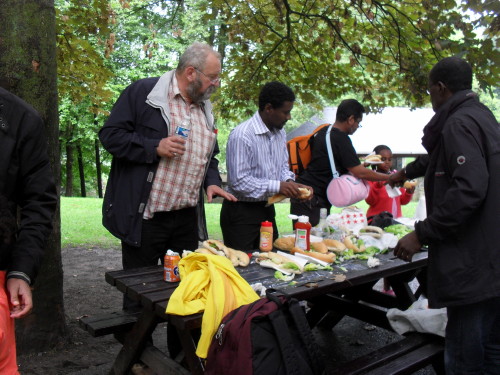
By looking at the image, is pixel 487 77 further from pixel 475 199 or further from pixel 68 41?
pixel 68 41

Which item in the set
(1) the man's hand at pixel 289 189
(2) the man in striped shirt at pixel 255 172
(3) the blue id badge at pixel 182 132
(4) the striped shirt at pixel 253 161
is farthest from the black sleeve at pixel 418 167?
(3) the blue id badge at pixel 182 132

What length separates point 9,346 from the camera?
64.6 inches

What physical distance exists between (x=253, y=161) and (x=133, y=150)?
124 centimetres

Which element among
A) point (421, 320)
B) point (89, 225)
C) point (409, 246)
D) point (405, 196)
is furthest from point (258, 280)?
point (89, 225)

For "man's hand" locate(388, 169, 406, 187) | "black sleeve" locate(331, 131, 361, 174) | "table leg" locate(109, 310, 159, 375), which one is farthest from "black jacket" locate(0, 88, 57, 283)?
"man's hand" locate(388, 169, 406, 187)

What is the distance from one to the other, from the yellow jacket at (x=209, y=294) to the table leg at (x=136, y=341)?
286mm

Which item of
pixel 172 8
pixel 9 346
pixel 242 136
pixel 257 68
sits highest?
pixel 172 8

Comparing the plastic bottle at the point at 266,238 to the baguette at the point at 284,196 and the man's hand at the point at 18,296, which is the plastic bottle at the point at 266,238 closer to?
the baguette at the point at 284,196

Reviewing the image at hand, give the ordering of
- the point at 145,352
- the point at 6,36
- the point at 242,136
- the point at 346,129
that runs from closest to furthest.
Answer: the point at 145,352 < the point at 6,36 < the point at 242,136 < the point at 346,129

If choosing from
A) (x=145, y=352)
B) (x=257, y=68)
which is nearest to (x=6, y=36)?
(x=145, y=352)

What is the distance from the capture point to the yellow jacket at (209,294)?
2248 mm

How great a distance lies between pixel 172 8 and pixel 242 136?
4875mm

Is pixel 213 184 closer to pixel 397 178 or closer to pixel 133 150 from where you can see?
pixel 133 150

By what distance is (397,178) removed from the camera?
445cm
